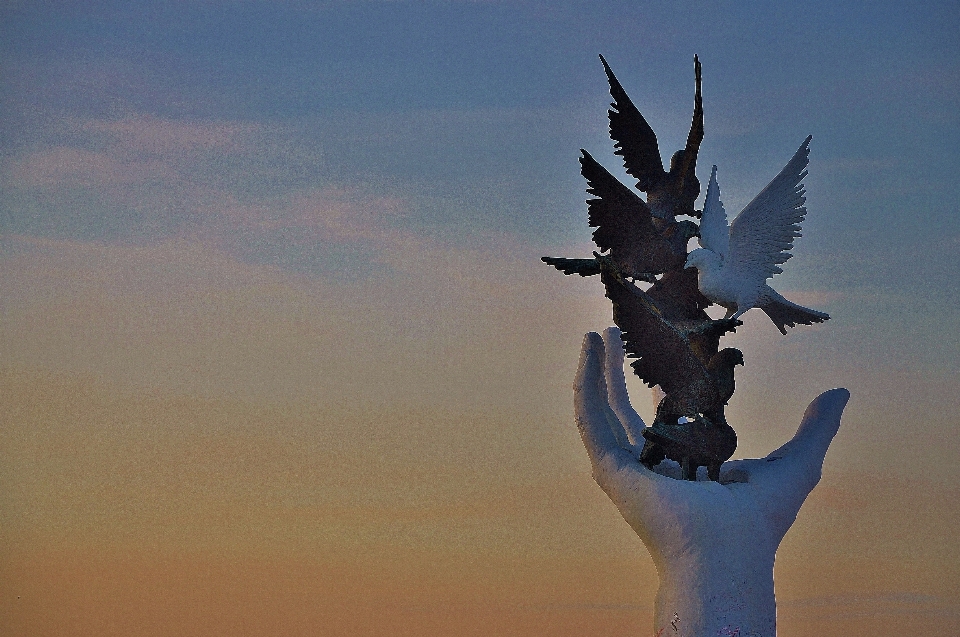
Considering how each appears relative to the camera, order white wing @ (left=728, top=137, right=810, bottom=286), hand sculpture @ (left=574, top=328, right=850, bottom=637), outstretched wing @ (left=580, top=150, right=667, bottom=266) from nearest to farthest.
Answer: hand sculpture @ (left=574, top=328, right=850, bottom=637), outstretched wing @ (left=580, top=150, right=667, bottom=266), white wing @ (left=728, top=137, right=810, bottom=286)

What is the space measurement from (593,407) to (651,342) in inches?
40.7

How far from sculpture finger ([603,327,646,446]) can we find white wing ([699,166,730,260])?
1891 millimetres

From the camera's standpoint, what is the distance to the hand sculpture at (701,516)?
21016mm

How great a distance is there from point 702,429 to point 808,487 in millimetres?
1605

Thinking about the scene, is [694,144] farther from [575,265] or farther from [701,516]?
[701,516]

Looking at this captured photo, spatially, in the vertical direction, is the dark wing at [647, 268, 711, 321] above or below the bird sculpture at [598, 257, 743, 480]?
above

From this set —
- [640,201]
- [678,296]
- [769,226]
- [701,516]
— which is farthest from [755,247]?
[701,516]

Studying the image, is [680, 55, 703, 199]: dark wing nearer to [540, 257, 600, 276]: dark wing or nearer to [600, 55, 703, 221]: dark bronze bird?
[600, 55, 703, 221]: dark bronze bird

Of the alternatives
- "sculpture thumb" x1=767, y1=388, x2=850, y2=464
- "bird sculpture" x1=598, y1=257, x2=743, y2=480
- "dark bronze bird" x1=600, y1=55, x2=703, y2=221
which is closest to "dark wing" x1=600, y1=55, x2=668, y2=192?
"dark bronze bird" x1=600, y1=55, x2=703, y2=221

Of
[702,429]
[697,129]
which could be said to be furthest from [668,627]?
[697,129]

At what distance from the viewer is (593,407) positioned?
72.2 ft

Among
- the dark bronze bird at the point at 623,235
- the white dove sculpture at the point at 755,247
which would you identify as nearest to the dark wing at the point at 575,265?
→ the dark bronze bird at the point at 623,235

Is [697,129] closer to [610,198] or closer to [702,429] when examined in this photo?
[610,198]

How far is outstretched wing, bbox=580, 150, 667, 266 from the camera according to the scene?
21.6 m
